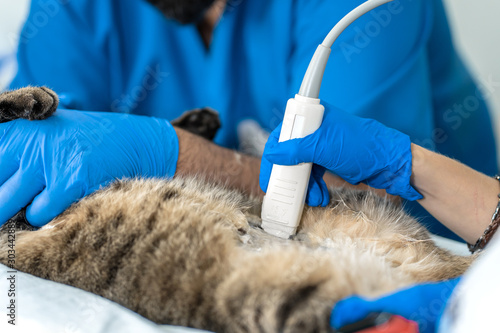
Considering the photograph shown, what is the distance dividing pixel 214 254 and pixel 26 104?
1.72 feet

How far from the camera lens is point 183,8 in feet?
4.47

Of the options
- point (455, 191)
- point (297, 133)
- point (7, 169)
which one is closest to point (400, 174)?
point (455, 191)

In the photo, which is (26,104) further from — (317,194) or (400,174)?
(400,174)

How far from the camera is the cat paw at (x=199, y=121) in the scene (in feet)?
4.23

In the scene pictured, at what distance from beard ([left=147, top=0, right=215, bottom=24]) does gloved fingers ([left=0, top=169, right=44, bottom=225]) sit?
76 cm

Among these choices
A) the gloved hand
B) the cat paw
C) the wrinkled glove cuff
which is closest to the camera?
the gloved hand

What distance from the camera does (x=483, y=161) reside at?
1568 millimetres

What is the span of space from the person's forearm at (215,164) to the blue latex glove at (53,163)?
0.20m

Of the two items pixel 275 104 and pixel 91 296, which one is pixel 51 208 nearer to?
pixel 91 296

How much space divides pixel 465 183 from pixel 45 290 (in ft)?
2.99

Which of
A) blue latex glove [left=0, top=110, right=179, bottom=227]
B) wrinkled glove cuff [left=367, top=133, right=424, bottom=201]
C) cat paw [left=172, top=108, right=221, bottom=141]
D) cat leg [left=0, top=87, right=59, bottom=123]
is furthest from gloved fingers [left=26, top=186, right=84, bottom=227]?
wrinkled glove cuff [left=367, top=133, right=424, bottom=201]

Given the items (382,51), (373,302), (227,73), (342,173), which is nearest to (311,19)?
(382,51)

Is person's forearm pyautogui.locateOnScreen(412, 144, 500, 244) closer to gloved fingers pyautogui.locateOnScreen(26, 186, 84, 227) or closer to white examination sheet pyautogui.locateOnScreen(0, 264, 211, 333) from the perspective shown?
white examination sheet pyautogui.locateOnScreen(0, 264, 211, 333)

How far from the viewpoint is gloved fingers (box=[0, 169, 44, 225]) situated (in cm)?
86
